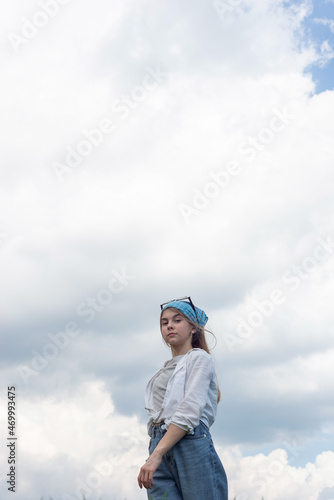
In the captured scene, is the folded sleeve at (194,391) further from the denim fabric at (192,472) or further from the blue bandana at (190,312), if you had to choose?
the blue bandana at (190,312)

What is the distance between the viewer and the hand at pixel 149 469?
428 cm

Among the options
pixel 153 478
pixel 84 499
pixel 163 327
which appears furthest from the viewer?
pixel 163 327

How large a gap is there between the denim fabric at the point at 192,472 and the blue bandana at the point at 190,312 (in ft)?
3.03

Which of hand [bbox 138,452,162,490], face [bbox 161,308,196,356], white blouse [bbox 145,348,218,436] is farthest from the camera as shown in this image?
face [bbox 161,308,196,356]

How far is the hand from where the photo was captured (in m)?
4.28

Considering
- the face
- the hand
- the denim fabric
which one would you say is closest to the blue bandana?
the face

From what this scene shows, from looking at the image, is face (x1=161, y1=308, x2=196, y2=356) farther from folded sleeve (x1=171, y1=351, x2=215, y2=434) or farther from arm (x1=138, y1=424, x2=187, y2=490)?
arm (x1=138, y1=424, x2=187, y2=490)

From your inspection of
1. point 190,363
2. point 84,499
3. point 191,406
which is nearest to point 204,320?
point 190,363

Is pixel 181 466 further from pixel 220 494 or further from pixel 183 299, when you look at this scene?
pixel 183 299

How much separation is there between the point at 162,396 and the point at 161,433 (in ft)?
0.92

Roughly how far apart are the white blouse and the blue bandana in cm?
33

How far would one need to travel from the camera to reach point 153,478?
14.8 feet

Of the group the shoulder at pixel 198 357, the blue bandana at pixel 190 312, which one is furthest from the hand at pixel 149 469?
the blue bandana at pixel 190 312

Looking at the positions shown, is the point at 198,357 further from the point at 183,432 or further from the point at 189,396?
the point at 183,432
